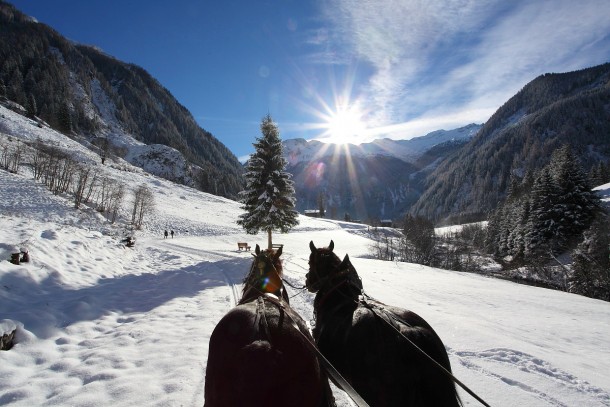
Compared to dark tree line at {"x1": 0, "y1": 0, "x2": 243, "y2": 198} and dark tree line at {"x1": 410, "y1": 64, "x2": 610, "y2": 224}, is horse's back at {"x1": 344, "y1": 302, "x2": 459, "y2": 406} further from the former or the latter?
dark tree line at {"x1": 410, "y1": 64, "x2": 610, "y2": 224}

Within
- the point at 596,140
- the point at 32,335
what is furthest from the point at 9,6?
the point at 596,140

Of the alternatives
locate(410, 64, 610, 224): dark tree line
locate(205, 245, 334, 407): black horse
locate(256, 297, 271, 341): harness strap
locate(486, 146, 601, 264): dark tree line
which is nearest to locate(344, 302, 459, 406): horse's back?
locate(205, 245, 334, 407): black horse

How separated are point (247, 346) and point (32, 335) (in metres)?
5.35

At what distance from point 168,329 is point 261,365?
18.1 ft

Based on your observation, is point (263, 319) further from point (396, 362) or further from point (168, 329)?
point (168, 329)

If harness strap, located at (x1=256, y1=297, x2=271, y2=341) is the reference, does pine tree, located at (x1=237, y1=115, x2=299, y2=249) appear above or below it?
above

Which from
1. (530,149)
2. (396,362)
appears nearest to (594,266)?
(396,362)

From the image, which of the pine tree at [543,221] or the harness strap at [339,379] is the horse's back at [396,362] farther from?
the pine tree at [543,221]

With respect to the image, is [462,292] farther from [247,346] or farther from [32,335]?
[32,335]

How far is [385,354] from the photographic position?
2848 millimetres

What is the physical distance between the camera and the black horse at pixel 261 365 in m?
2.16

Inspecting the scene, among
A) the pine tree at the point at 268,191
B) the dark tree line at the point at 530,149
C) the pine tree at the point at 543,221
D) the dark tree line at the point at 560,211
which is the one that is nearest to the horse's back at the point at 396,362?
the pine tree at the point at 268,191

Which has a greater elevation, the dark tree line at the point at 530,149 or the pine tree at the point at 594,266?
the dark tree line at the point at 530,149

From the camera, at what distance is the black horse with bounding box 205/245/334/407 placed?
216cm
